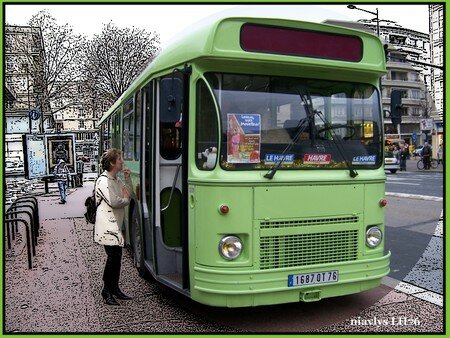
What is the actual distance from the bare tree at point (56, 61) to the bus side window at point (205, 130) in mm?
27857

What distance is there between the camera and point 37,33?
31.0m

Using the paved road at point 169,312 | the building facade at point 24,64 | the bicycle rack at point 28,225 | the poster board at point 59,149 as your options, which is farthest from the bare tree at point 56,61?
the paved road at point 169,312

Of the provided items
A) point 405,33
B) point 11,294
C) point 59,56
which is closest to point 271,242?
point 11,294

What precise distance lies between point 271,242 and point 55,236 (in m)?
7.00

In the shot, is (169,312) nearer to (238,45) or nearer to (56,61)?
(238,45)

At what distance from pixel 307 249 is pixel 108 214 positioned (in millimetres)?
2378

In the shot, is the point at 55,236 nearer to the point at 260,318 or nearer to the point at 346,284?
the point at 260,318

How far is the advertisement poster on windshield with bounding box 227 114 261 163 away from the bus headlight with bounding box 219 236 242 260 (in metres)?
0.75

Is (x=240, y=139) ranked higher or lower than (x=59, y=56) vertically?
lower

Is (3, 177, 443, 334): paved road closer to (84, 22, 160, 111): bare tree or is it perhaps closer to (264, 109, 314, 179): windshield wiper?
(264, 109, 314, 179): windshield wiper

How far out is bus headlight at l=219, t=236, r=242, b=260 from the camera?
466cm

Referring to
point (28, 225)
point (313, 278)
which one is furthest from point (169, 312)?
point (28, 225)

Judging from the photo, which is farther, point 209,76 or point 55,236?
point 55,236

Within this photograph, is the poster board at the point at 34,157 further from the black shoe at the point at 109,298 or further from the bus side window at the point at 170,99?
the bus side window at the point at 170,99
